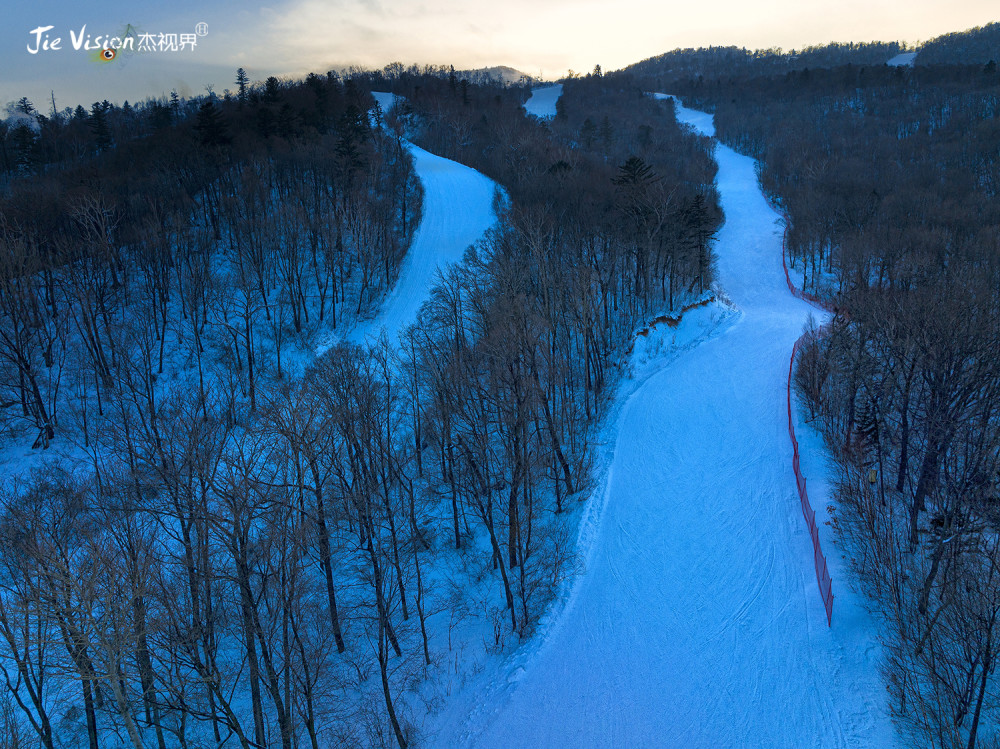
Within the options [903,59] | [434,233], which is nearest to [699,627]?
[434,233]

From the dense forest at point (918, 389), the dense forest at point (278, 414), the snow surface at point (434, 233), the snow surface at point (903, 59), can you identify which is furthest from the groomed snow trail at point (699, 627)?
the snow surface at point (903, 59)

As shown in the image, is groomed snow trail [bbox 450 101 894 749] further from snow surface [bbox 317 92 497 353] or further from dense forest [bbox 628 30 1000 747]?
snow surface [bbox 317 92 497 353]

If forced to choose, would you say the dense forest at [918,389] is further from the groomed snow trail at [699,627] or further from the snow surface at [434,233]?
the snow surface at [434,233]

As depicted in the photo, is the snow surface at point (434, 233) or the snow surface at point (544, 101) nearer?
the snow surface at point (434, 233)

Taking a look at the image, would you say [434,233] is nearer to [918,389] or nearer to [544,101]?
[918,389]

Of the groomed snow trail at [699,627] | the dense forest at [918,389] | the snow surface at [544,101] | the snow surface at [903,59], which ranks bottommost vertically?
the groomed snow trail at [699,627]
